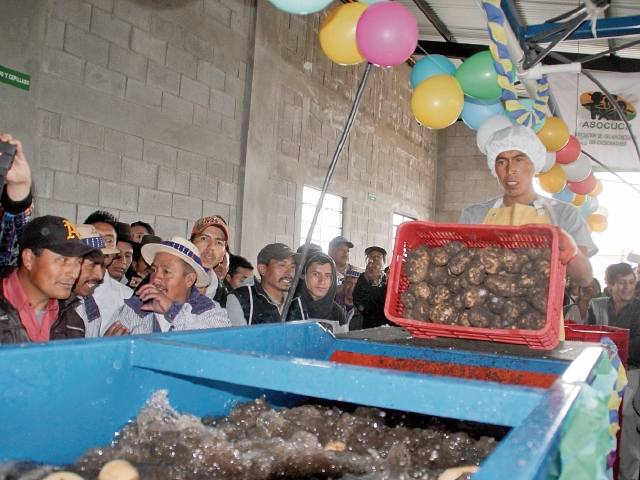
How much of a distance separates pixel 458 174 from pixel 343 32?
32.5 ft

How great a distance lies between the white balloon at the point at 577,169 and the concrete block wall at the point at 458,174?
7130 millimetres

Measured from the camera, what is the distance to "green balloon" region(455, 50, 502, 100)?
139 inches

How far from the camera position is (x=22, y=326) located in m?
1.97

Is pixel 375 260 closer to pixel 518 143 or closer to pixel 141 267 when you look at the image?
pixel 141 267

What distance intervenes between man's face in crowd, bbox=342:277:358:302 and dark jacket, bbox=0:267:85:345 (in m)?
3.19

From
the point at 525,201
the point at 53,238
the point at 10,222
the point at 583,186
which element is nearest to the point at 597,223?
the point at 583,186

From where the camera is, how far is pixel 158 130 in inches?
205

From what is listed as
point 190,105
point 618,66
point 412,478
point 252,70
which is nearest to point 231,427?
point 412,478

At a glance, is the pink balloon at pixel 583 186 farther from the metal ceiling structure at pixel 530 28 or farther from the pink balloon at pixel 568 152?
the metal ceiling structure at pixel 530 28

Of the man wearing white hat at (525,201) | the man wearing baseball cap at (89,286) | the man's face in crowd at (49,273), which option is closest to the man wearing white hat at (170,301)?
the man wearing baseball cap at (89,286)

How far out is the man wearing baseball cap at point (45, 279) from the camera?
81.1 inches

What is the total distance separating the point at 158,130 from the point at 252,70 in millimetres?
1640

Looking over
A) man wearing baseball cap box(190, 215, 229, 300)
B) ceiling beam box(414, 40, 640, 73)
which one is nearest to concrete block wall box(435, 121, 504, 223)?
ceiling beam box(414, 40, 640, 73)

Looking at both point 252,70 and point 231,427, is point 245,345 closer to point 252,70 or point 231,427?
point 231,427
